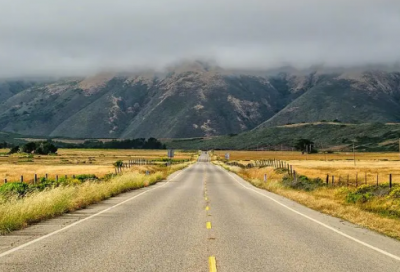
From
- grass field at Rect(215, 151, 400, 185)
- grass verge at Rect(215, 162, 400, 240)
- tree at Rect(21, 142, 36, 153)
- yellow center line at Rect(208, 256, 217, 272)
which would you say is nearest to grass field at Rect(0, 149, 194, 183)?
grass field at Rect(215, 151, 400, 185)

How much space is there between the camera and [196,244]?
1157cm

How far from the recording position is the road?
9.22m

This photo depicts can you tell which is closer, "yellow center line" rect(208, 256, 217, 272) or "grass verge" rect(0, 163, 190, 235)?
"yellow center line" rect(208, 256, 217, 272)

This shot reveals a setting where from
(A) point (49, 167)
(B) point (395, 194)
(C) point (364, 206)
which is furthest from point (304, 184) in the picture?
(A) point (49, 167)

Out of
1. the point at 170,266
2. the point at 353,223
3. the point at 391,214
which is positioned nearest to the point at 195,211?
the point at 353,223

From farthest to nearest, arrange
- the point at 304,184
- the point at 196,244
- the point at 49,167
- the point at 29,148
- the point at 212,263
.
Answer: the point at 29,148, the point at 49,167, the point at 304,184, the point at 196,244, the point at 212,263

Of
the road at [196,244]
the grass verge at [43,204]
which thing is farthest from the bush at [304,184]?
the road at [196,244]

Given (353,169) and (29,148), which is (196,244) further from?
(29,148)

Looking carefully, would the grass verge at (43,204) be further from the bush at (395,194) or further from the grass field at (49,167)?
the grass field at (49,167)

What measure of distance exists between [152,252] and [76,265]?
1.93 m

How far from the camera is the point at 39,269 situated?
869cm

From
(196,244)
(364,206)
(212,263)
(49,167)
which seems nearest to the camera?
(212,263)

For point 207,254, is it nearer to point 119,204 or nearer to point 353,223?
point 353,223

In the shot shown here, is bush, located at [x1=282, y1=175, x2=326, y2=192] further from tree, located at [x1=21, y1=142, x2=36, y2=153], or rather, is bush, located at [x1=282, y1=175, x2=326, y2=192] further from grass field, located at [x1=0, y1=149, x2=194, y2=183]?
tree, located at [x1=21, y1=142, x2=36, y2=153]
